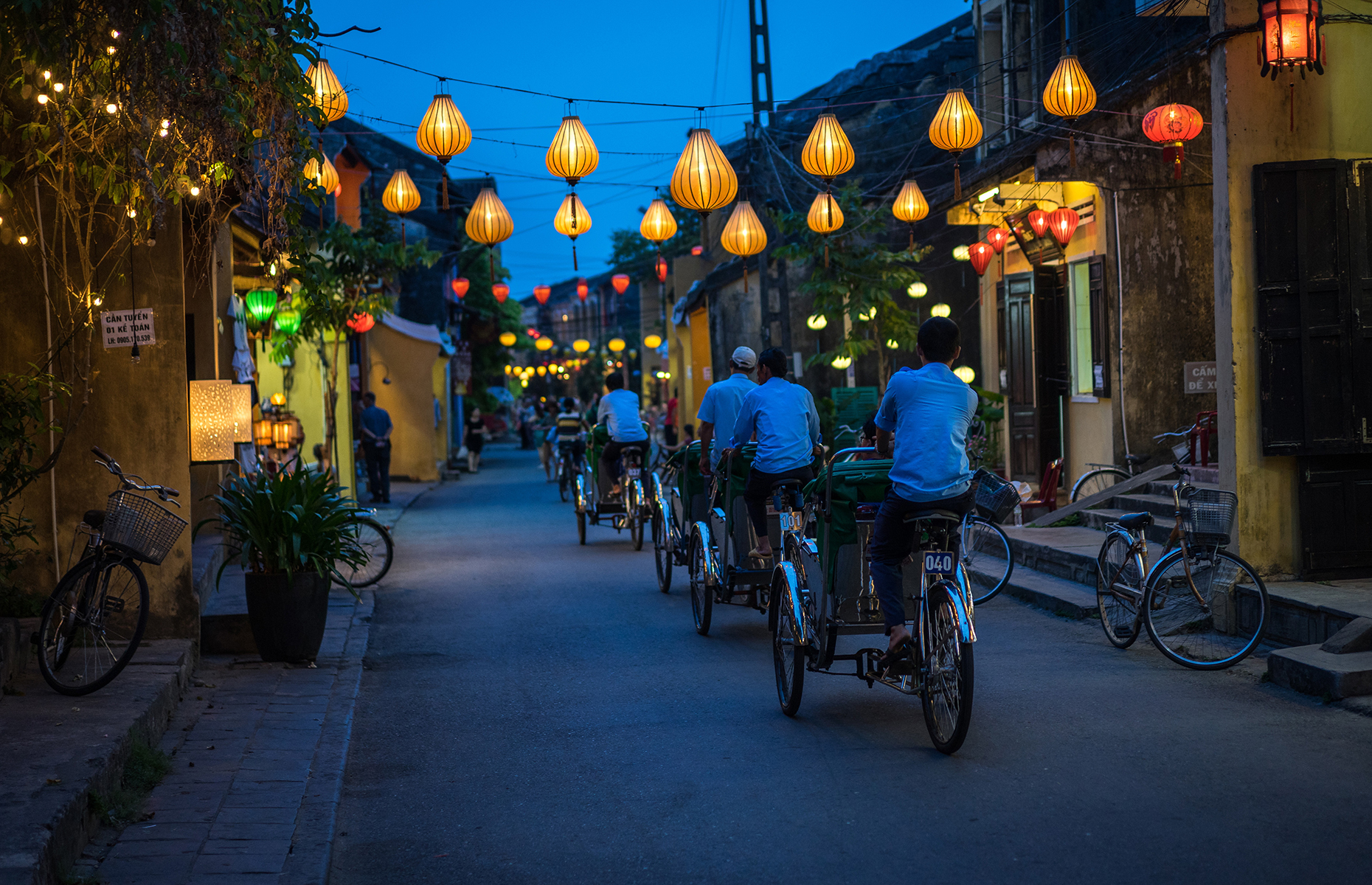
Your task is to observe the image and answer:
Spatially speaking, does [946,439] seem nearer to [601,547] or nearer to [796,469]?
[796,469]

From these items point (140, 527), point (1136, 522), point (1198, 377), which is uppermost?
point (1198, 377)

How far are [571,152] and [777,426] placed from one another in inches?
186

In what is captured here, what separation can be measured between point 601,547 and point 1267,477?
870 cm

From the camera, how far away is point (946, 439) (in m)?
5.84

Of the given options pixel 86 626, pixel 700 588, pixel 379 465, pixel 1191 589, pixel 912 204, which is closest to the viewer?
pixel 86 626

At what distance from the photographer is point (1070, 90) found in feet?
37.3

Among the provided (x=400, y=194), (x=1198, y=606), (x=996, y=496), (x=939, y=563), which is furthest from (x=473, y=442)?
(x=939, y=563)

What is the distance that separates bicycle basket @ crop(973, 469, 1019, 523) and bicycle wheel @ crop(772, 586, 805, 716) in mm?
2857

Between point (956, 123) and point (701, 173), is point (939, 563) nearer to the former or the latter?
point (701, 173)

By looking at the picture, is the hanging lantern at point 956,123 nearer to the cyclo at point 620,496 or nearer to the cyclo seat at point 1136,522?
the cyclo seat at point 1136,522

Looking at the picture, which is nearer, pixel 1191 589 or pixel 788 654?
pixel 788 654

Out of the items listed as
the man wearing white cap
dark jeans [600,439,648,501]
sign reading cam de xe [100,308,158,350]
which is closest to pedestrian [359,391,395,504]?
dark jeans [600,439,648,501]

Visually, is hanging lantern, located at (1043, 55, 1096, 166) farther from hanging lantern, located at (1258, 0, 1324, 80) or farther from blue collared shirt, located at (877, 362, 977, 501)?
blue collared shirt, located at (877, 362, 977, 501)

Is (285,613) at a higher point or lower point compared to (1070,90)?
lower
